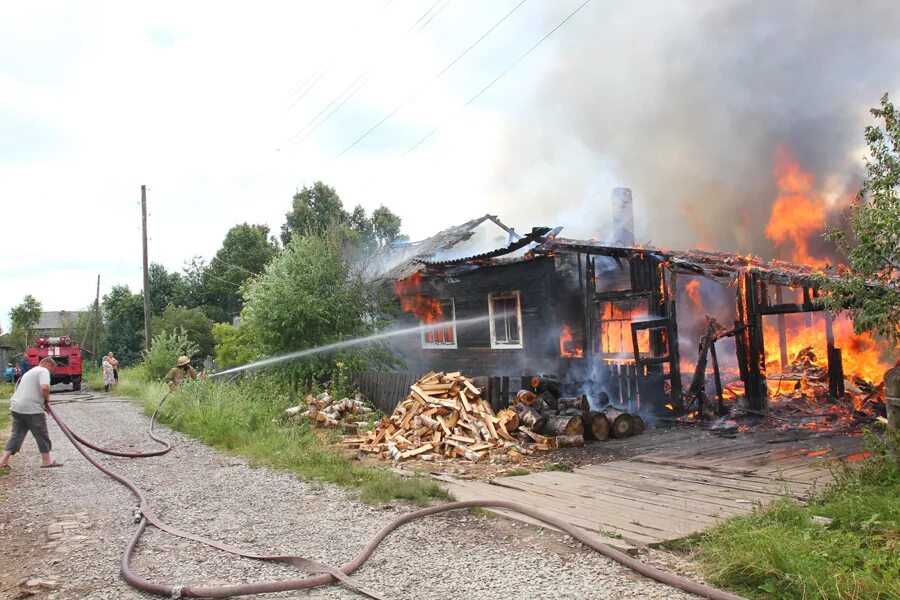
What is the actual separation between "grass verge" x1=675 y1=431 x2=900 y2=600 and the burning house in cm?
464

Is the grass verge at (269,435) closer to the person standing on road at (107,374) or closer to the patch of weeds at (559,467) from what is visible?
the patch of weeds at (559,467)

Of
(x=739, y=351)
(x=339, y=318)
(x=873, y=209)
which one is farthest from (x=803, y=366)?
(x=339, y=318)

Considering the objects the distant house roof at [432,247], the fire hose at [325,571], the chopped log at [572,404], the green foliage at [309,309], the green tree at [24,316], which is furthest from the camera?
the green tree at [24,316]

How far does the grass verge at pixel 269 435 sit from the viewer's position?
23.8 ft

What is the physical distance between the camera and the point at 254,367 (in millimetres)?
16141

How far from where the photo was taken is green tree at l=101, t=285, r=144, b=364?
121 feet

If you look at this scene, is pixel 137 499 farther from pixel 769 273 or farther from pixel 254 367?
pixel 769 273

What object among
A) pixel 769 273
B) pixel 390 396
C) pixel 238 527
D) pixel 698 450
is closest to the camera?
pixel 238 527

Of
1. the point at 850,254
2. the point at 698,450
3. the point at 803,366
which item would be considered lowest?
the point at 698,450

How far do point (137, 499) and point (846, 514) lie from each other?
23.7 ft

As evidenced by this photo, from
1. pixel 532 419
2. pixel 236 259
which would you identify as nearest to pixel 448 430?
pixel 532 419

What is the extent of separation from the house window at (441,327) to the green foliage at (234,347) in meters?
5.05

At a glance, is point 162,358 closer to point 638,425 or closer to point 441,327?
point 441,327

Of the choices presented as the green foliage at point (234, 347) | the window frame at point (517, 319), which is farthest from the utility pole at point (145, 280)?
the window frame at point (517, 319)
